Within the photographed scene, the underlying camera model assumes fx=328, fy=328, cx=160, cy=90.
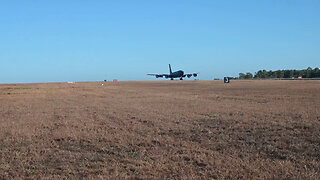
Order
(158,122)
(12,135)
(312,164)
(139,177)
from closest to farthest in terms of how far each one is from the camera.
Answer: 1. (139,177)
2. (312,164)
3. (12,135)
4. (158,122)

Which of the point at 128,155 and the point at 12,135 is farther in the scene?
the point at 12,135

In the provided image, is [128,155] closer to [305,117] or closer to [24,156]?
[24,156]

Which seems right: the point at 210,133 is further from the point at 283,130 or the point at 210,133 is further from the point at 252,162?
the point at 252,162

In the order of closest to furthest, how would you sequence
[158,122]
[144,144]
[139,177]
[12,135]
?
[139,177], [144,144], [12,135], [158,122]

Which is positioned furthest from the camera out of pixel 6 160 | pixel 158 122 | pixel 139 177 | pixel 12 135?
pixel 158 122

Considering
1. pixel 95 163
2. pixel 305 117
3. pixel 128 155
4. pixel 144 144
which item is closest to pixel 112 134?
pixel 144 144

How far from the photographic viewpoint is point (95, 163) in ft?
30.5

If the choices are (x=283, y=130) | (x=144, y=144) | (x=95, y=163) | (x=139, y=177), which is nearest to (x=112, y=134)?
(x=144, y=144)

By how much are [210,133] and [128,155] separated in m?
4.98

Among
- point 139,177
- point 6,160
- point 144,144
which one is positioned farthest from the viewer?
point 144,144

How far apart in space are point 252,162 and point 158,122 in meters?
8.82

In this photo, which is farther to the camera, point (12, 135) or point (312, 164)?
point (12, 135)

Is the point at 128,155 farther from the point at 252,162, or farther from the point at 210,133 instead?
the point at 210,133

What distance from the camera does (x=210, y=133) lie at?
14172 mm
